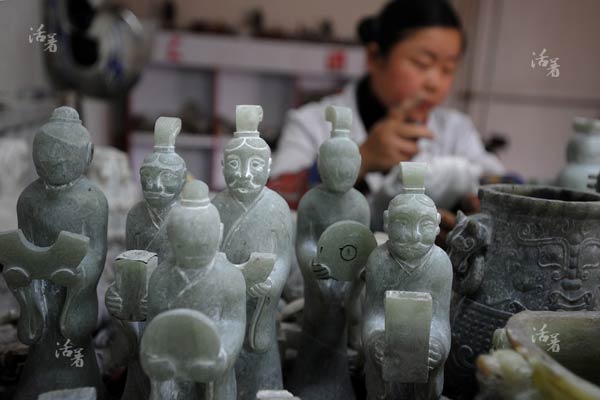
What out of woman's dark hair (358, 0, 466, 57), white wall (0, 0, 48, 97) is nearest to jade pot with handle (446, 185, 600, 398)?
woman's dark hair (358, 0, 466, 57)

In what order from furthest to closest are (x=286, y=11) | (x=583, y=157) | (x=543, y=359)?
(x=286, y=11) → (x=583, y=157) → (x=543, y=359)

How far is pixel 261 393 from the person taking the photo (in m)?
0.80

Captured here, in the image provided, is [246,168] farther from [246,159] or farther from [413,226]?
[413,226]

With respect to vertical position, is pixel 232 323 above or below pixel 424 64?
below

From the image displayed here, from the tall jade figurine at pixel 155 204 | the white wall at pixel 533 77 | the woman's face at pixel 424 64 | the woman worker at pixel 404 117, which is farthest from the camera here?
the woman's face at pixel 424 64

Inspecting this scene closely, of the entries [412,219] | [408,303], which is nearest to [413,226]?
[412,219]

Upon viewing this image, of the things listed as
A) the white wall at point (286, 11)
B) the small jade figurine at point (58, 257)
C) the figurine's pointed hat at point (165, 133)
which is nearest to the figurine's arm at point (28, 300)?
the small jade figurine at point (58, 257)

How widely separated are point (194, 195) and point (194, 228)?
0.04 meters

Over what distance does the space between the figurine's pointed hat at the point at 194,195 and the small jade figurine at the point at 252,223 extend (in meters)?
0.18

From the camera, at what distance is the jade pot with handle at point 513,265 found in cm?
89

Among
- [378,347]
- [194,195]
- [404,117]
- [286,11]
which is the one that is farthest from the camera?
[286,11]

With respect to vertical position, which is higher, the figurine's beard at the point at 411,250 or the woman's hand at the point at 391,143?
the woman's hand at the point at 391,143

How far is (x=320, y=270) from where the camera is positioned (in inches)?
38.3

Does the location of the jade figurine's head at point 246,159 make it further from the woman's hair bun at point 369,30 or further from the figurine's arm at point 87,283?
the woman's hair bun at point 369,30
